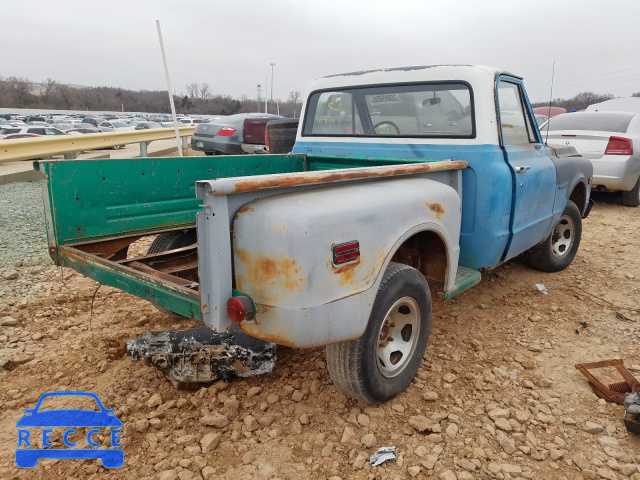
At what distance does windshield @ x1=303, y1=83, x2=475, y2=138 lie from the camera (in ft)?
11.7

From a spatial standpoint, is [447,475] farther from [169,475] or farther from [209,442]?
[169,475]

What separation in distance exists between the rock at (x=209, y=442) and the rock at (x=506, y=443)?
1.44 metres

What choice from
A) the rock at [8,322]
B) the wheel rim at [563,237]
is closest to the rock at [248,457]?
the rock at [8,322]

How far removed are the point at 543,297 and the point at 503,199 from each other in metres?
1.52

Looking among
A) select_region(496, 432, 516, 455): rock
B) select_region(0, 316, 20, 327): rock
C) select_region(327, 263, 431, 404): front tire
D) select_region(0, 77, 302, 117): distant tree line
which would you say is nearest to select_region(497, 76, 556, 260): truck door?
select_region(327, 263, 431, 404): front tire

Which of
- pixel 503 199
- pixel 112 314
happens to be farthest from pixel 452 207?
pixel 112 314

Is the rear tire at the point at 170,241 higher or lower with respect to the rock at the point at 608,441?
higher

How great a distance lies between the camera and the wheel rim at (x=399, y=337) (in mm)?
2646

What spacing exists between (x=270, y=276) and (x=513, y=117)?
2809 millimetres

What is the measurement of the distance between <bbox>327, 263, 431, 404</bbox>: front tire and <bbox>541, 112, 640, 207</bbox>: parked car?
5775 mm

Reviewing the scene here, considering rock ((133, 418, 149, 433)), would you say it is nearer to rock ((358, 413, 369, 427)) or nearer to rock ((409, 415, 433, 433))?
rock ((358, 413, 369, 427))

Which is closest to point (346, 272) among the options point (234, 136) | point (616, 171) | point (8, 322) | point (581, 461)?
point (581, 461)

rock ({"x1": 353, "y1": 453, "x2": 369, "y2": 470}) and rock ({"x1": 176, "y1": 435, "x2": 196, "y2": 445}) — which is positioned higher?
rock ({"x1": 176, "y1": 435, "x2": 196, "y2": 445})

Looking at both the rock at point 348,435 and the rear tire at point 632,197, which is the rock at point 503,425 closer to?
the rock at point 348,435
